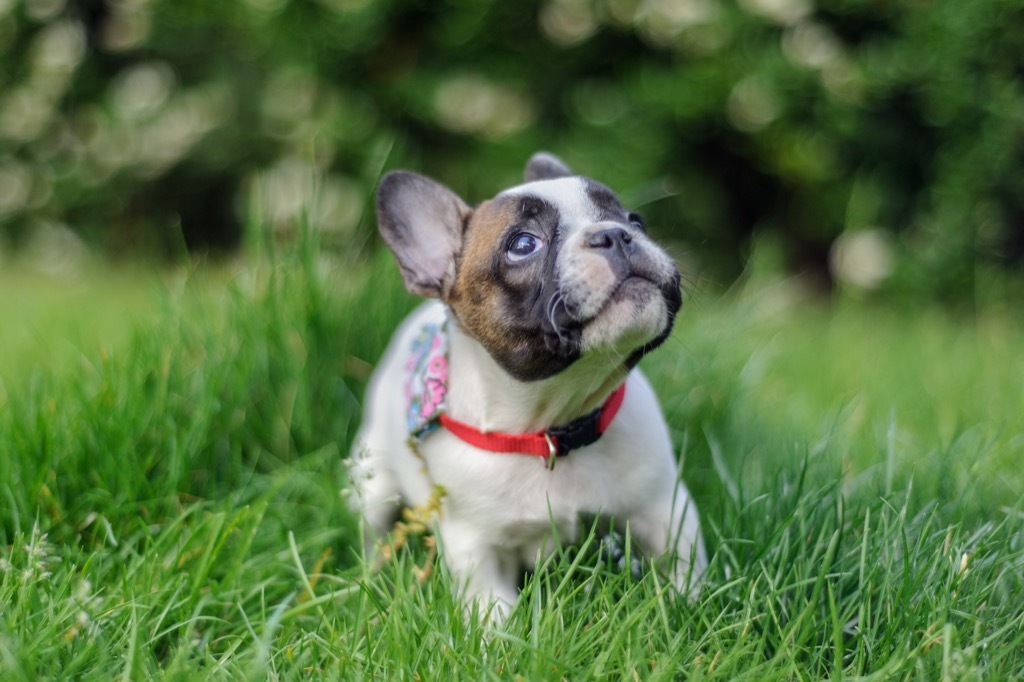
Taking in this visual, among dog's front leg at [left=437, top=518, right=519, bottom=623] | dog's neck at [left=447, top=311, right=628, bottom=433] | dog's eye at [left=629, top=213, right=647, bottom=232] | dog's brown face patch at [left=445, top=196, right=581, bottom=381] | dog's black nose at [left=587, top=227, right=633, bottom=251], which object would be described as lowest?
dog's front leg at [left=437, top=518, right=519, bottom=623]

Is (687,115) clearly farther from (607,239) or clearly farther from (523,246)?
(607,239)

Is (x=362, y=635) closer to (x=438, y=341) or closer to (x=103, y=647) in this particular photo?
(x=103, y=647)

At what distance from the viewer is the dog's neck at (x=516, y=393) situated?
240cm

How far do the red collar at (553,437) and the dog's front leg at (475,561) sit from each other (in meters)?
0.22

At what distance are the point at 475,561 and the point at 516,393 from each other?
0.43 m

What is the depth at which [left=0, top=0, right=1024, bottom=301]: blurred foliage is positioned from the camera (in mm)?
5668

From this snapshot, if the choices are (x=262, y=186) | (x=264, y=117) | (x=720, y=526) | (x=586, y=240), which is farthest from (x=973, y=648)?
(x=264, y=117)

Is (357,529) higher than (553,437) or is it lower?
lower

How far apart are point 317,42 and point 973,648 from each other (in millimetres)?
5730

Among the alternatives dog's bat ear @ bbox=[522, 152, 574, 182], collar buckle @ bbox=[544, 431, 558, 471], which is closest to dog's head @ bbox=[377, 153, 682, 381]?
collar buckle @ bbox=[544, 431, 558, 471]

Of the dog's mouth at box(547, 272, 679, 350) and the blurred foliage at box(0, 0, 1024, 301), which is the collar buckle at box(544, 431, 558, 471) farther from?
the blurred foliage at box(0, 0, 1024, 301)

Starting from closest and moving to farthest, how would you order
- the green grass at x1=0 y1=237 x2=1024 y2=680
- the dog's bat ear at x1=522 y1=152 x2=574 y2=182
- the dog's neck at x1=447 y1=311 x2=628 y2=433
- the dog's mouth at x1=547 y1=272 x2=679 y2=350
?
the green grass at x1=0 y1=237 x2=1024 y2=680, the dog's mouth at x1=547 y1=272 x2=679 y2=350, the dog's neck at x1=447 y1=311 x2=628 y2=433, the dog's bat ear at x1=522 y1=152 x2=574 y2=182

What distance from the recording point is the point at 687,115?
6180 mm

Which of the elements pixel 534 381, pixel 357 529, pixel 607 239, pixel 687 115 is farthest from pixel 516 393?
pixel 687 115
